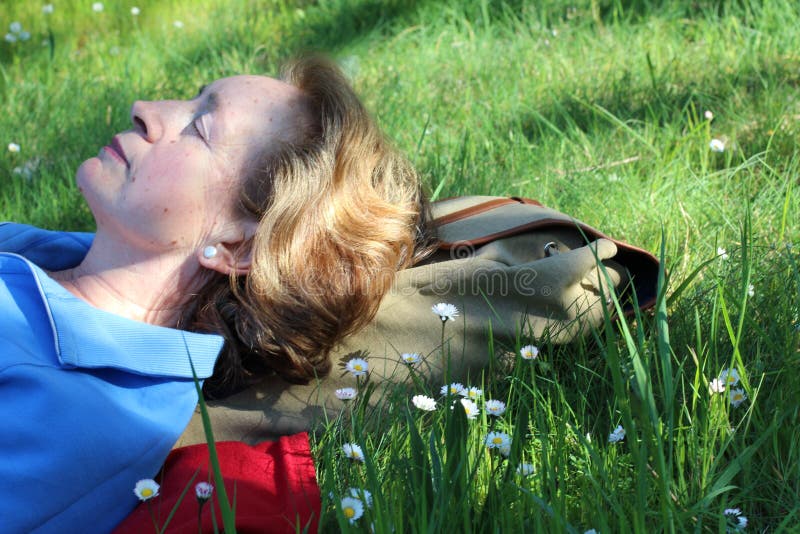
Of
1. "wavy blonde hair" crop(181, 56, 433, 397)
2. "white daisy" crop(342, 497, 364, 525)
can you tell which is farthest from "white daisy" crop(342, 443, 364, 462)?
"wavy blonde hair" crop(181, 56, 433, 397)

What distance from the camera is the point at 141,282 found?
2008mm

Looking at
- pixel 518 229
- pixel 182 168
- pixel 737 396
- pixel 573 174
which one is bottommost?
pixel 573 174

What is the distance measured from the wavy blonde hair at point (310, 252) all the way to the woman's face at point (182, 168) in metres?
0.05

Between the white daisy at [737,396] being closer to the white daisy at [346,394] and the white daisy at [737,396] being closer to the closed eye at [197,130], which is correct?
the white daisy at [346,394]

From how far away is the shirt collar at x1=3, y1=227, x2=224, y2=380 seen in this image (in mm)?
1695

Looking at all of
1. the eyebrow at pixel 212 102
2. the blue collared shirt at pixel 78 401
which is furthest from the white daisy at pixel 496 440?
the eyebrow at pixel 212 102

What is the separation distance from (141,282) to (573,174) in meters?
1.38

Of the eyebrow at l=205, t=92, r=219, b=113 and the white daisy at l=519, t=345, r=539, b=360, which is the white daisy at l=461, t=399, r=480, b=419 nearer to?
the white daisy at l=519, t=345, r=539, b=360

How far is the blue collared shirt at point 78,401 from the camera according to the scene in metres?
1.56

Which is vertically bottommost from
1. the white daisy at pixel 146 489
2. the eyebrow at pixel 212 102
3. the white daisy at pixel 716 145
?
the white daisy at pixel 716 145

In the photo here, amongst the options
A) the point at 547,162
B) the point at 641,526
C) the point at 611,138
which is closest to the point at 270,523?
the point at 641,526

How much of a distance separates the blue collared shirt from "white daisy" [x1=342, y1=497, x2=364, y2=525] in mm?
435

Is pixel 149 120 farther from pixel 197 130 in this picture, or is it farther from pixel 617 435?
pixel 617 435

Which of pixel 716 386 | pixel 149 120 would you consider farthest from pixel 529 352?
pixel 149 120
